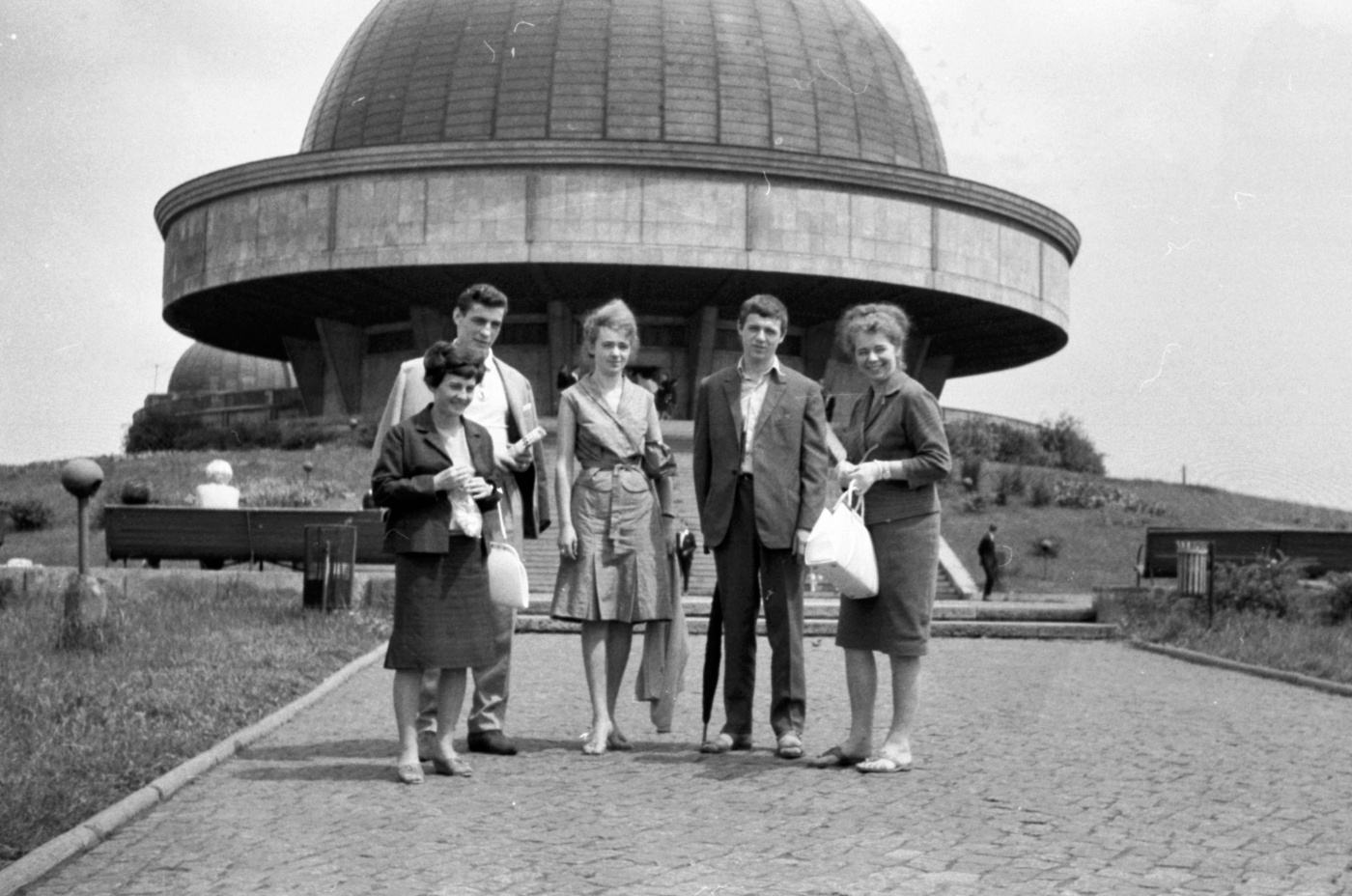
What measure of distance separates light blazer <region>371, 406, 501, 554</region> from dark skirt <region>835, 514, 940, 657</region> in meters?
1.63

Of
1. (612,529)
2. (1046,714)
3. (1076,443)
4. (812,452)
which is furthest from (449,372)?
(1076,443)

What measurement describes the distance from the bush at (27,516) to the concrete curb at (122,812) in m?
21.9

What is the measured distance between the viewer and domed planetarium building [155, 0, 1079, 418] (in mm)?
39156

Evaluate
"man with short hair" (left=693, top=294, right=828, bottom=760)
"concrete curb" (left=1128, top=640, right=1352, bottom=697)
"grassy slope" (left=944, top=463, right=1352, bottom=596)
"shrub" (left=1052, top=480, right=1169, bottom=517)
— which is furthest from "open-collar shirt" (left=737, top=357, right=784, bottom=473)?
"shrub" (left=1052, top=480, right=1169, bottom=517)

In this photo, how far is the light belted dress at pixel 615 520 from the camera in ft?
25.3

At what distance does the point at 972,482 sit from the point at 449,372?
25376 mm

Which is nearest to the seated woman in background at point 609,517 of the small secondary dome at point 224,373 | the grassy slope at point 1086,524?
the grassy slope at point 1086,524

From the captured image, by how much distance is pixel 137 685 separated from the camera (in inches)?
359

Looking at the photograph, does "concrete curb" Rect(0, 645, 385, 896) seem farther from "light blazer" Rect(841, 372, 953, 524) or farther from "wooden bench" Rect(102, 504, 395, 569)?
"wooden bench" Rect(102, 504, 395, 569)

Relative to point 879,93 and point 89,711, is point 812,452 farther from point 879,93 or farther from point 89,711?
point 879,93

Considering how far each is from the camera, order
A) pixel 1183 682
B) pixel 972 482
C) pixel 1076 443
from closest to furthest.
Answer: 1. pixel 1183 682
2. pixel 972 482
3. pixel 1076 443

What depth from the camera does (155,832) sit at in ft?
19.0

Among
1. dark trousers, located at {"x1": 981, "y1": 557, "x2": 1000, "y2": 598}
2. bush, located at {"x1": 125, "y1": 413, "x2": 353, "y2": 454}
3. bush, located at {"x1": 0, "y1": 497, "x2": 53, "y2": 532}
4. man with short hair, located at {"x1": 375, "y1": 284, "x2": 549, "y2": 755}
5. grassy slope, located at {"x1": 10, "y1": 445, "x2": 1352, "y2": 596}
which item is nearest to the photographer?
man with short hair, located at {"x1": 375, "y1": 284, "x2": 549, "y2": 755}

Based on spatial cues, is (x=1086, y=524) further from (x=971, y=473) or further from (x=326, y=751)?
(x=326, y=751)
